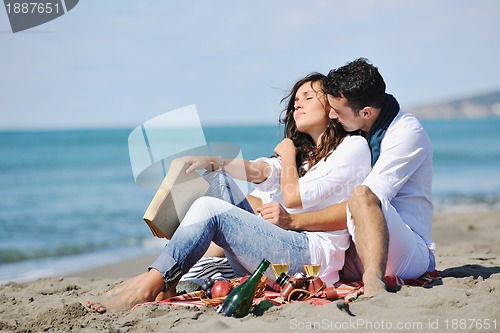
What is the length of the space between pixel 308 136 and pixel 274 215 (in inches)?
29.0

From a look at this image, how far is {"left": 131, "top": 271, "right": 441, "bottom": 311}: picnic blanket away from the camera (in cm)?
376

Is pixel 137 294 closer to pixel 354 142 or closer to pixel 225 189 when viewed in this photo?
pixel 225 189

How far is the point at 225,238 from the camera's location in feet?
13.0

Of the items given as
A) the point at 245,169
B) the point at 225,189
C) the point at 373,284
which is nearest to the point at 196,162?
the point at 225,189

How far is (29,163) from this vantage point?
30766 mm

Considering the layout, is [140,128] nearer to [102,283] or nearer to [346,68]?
[346,68]

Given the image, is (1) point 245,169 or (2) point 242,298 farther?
(1) point 245,169

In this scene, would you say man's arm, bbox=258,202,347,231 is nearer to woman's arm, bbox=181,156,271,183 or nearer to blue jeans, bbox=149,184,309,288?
blue jeans, bbox=149,184,309,288

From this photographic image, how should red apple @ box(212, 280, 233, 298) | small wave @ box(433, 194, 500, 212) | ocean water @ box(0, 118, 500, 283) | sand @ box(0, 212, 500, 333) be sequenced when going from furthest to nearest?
small wave @ box(433, 194, 500, 212) → ocean water @ box(0, 118, 500, 283) → red apple @ box(212, 280, 233, 298) → sand @ box(0, 212, 500, 333)

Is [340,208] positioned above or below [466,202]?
above

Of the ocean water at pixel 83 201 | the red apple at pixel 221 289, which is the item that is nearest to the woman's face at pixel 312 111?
the ocean water at pixel 83 201

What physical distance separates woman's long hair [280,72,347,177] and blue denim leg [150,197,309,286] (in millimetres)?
527

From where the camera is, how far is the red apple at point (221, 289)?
13.0ft

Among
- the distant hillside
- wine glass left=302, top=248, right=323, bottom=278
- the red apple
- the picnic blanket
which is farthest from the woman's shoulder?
the distant hillside
